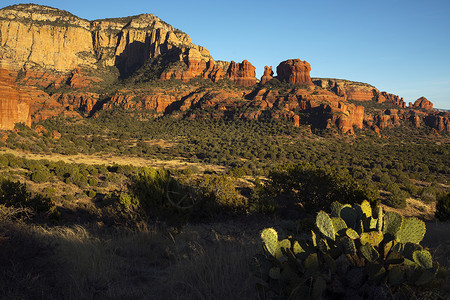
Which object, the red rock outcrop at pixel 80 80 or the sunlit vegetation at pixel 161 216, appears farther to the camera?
the red rock outcrop at pixel 80 80

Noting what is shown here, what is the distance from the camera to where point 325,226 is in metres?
2.89

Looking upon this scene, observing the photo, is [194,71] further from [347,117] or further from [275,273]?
[275,273]

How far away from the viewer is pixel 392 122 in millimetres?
81250

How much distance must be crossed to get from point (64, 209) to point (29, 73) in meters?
101

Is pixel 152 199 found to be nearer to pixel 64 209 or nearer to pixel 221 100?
pixel 64 209

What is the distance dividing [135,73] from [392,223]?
11263cm

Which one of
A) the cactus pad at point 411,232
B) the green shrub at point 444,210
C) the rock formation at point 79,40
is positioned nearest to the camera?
the cactus pad at point 411,232

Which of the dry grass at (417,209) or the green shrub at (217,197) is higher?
the green shrub at (217,197)

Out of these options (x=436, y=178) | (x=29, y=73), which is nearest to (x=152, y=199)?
(x=436, y=178)

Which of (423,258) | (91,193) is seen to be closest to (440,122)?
(91,193)

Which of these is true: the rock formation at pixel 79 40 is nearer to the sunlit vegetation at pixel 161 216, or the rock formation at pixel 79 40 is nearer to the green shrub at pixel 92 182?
the sunlit vegetation at pixel 161 216

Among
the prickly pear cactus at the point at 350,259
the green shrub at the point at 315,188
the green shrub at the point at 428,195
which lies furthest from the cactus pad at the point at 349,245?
the green shrub at the point at 428,195

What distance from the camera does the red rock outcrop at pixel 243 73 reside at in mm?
90375

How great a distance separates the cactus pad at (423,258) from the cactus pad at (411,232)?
31 centimetres
